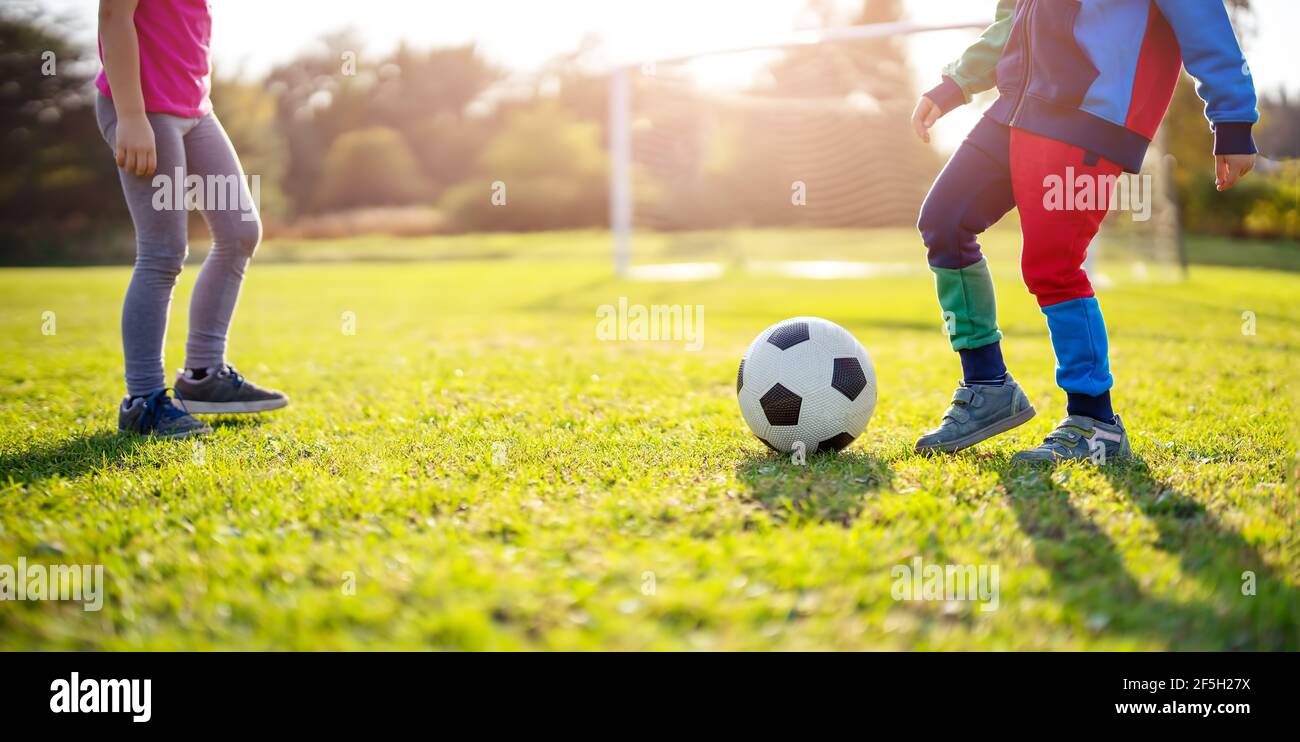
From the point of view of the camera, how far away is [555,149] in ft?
111

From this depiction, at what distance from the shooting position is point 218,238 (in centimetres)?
407

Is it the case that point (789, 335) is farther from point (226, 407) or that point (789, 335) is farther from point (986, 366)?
point (226, 407)

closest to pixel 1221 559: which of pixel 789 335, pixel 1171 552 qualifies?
pixel 1171 552

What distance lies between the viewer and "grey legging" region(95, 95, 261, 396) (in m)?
3.69

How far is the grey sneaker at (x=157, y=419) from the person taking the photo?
3.78 meters

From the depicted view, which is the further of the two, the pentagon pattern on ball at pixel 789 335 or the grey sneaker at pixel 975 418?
the pentagon pattern on ball at pixel 789 335

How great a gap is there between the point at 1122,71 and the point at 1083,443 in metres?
1.34

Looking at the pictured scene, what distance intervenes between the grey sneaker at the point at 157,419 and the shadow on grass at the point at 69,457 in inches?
2.2

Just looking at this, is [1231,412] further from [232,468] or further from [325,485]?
[232,468]

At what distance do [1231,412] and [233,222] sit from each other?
4890 mm

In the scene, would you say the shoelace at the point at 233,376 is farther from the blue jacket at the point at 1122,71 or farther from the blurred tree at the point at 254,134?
the blurred tree at the point at 254,134

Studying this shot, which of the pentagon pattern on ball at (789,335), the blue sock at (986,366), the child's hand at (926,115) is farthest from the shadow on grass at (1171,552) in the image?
the child's hand at (926,115)

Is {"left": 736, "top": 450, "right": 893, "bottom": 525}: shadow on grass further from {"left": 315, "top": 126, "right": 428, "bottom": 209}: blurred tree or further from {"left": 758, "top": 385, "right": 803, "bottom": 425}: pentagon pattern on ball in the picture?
{"left": 315, "top": 126, "right": 428, "bottom": 209}: blurred tree
